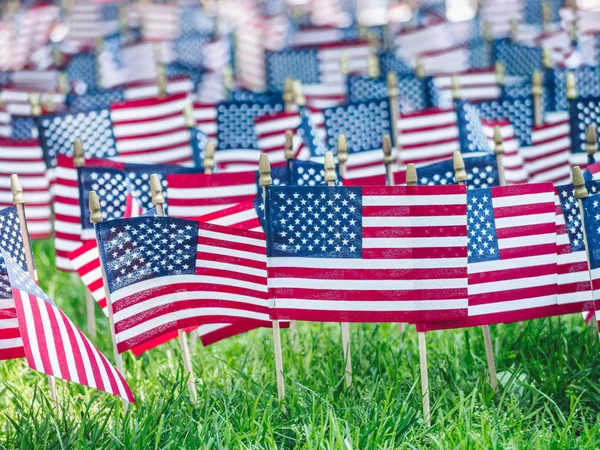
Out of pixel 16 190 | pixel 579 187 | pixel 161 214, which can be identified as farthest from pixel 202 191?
pixel 579 187

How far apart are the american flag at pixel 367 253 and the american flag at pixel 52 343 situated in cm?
126

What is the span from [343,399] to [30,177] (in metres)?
5.64

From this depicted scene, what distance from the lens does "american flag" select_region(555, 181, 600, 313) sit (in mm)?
7324

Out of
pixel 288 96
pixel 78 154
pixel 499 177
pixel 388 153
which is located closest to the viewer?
pixel 388 153

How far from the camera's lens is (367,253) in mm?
6957

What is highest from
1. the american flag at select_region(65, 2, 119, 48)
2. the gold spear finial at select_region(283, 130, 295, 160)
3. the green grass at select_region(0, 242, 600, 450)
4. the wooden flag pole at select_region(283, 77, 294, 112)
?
the american flag at select_region(65, 2, 119, 48)

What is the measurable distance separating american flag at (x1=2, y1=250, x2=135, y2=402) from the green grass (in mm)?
447

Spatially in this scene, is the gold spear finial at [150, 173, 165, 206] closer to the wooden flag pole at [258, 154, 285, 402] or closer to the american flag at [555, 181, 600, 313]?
the wooden flag pole at [258, 154, 285, 402]

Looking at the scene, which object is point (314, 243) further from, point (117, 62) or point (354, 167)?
point (117, 62)

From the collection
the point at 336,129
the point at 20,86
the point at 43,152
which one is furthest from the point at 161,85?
Result: the point at 20,86

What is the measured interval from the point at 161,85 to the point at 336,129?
3340mm

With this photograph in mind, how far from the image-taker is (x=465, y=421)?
280 inches

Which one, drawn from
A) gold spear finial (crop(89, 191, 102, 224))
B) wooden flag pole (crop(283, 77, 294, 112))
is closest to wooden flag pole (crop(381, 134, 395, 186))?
gold spear finial (crop(89, 191, 102, 224))

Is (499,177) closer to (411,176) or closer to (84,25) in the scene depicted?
(411,176)
